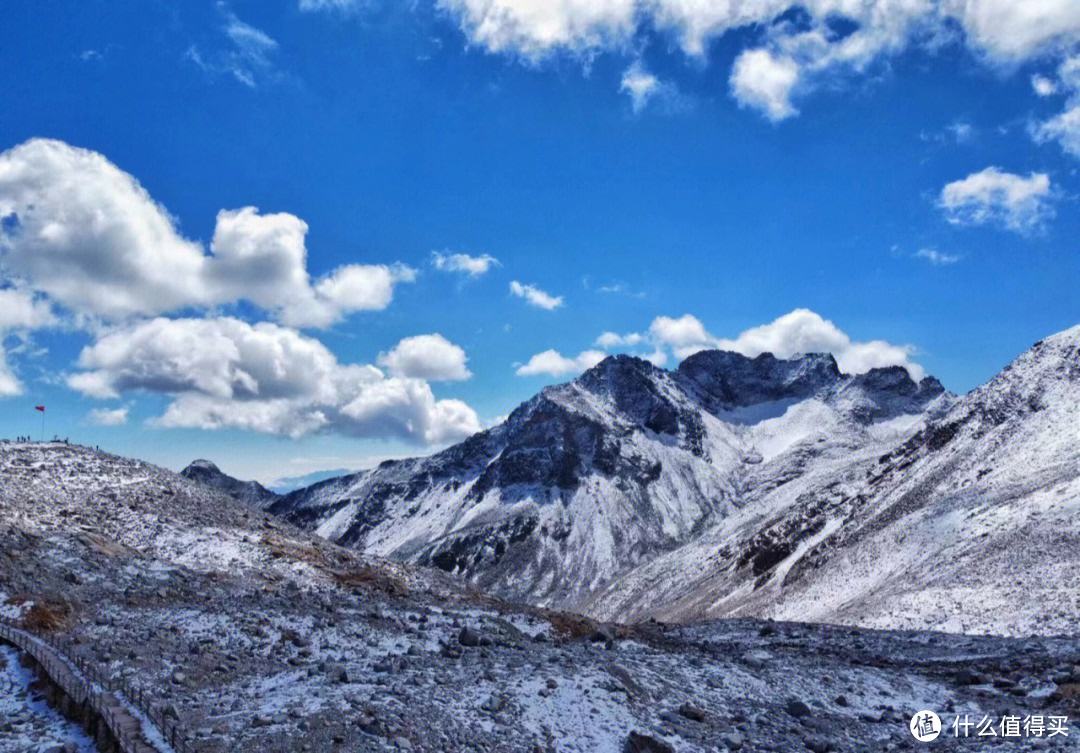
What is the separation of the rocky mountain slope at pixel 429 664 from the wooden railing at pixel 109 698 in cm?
56

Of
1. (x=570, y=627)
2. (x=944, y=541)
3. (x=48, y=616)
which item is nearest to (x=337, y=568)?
(x=570, y=627)

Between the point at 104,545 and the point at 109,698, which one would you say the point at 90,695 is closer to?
the point at 109,698

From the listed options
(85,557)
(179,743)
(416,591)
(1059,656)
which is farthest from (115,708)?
(1059,656)

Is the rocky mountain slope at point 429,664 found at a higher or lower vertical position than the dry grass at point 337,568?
lower

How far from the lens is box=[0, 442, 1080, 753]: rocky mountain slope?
20.7 metres

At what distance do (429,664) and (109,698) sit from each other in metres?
10.3

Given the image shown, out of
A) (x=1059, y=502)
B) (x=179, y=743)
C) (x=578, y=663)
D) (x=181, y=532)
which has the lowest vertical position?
(x=179, y=743)

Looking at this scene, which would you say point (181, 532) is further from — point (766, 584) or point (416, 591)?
point (766, 584)

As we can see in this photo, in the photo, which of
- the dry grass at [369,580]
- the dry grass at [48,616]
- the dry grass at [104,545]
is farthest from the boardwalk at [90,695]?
the dry grass at [369,580]

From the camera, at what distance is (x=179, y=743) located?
57.6ft

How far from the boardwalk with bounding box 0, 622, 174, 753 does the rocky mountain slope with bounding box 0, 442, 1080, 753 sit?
1027mm

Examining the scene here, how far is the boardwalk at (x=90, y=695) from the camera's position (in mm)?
17297

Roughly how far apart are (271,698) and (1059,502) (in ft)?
248

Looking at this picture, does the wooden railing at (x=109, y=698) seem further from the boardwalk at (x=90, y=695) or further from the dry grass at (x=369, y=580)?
the dry grass at (x=369, y=580)
